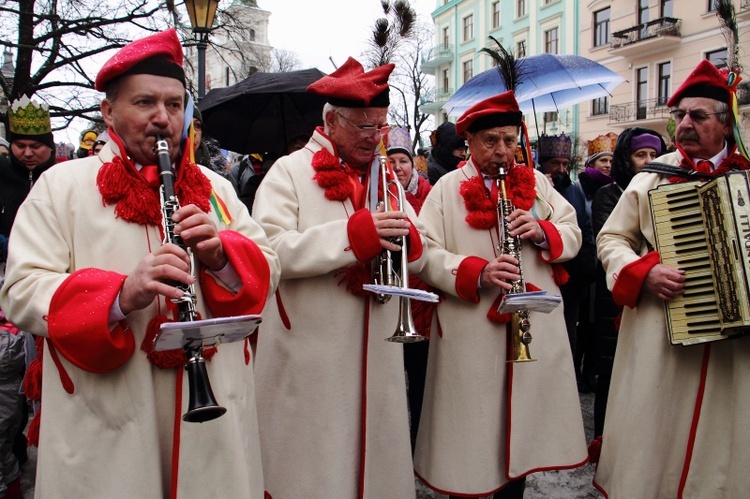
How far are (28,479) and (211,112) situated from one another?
10.9 ft

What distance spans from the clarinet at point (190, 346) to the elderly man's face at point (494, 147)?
200cm

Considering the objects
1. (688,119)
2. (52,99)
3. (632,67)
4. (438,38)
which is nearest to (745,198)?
(688,119)

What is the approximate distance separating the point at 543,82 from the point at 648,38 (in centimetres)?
2594

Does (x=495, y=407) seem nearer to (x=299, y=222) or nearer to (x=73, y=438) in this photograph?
(x=299, y=222)

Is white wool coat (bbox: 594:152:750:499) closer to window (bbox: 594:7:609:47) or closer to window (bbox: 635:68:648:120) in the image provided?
window (bbox: 635:68:648:120)

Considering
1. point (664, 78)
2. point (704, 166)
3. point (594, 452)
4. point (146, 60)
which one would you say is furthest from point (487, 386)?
point (664, 78)

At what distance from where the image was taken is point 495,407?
3457 mm

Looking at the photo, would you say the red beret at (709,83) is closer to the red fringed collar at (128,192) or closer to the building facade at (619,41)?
the red fringed collar at (128,192)

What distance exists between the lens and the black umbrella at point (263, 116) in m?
5.61

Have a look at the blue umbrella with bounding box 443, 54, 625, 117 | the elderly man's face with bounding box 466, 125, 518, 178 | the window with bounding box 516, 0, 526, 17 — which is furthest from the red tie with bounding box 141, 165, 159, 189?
the window with bounding box 516, 0, 526, 17

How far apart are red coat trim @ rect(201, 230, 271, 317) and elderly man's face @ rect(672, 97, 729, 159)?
2.40m

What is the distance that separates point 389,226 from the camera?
2830 millimetres

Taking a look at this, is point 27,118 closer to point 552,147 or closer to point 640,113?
point 552,147

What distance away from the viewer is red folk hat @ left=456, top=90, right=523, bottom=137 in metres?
3.44
